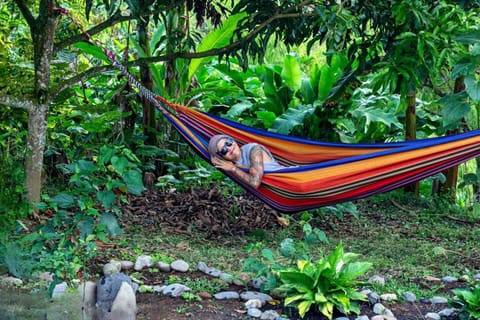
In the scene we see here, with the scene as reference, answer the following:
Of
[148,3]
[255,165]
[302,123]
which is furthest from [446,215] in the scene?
[148,3]

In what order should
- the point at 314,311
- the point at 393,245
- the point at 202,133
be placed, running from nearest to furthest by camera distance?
the point at 314,311 < the point at 202,133 < the point at 393,245

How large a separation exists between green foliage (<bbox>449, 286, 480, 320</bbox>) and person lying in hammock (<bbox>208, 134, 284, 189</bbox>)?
983 mm

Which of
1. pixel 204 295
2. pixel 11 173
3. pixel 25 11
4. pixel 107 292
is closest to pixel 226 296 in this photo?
pixel 204 295

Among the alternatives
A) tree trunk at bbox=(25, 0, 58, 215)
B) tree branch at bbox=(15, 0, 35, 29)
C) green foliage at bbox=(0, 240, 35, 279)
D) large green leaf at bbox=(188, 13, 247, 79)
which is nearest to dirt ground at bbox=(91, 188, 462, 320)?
green foliage at bbox=(0, 240, 35, 279)

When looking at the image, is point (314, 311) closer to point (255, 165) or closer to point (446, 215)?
point (255, 165)

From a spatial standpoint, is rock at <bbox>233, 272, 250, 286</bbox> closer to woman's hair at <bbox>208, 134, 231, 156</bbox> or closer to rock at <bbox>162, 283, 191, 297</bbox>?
rock at <bbox>162, 283, 191, 297</bbox>

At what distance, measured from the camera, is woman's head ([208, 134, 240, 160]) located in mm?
3023

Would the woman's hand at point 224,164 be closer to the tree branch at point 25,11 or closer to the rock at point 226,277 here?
the rock at point 226,277

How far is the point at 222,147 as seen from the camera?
302cm

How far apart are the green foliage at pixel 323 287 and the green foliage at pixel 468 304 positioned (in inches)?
14.2

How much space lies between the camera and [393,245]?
3727 mm

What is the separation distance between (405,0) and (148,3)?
3.99 feet

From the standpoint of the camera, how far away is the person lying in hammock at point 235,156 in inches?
117

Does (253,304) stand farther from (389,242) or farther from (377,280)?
(389,242)
